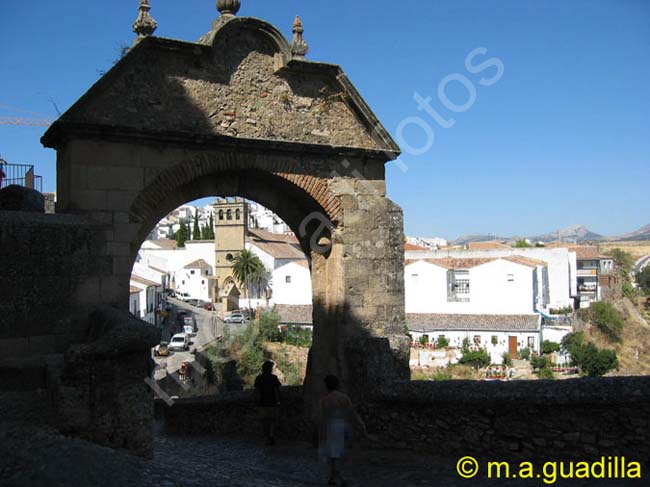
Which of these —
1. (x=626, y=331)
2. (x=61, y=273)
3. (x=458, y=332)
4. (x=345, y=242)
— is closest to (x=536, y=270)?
(x=458, y=332)

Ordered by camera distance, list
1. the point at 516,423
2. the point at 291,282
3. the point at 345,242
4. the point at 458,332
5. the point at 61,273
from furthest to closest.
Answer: the point at 291,282, the point at 458,332, the point at 345,242, the point at 61,273, the point at 516,423

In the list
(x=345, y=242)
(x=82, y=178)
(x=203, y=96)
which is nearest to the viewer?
(x=82, y=178)

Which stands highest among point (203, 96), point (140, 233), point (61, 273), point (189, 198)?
point (203, 96)

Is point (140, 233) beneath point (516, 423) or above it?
above

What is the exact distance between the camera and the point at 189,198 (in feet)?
26.9

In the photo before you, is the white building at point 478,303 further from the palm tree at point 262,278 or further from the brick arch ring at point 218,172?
the brick arch ring at point 218,172

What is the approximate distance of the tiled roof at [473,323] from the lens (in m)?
40.2

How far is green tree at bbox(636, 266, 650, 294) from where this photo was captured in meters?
86.9

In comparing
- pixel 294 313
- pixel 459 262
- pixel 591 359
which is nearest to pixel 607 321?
pixel 591 359

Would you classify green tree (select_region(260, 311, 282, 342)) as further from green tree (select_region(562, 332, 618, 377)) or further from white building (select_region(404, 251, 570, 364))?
green tree (select_region(562, 332, 618, 377))

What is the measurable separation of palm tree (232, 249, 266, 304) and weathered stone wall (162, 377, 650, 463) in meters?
50.2

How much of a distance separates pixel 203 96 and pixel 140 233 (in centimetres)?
183

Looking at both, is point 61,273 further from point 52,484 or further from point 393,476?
point 393,476

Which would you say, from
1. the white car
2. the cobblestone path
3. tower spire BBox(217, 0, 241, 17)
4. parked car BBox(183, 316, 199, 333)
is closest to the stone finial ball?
tower spire BBox(217, 0, 241, 17)
